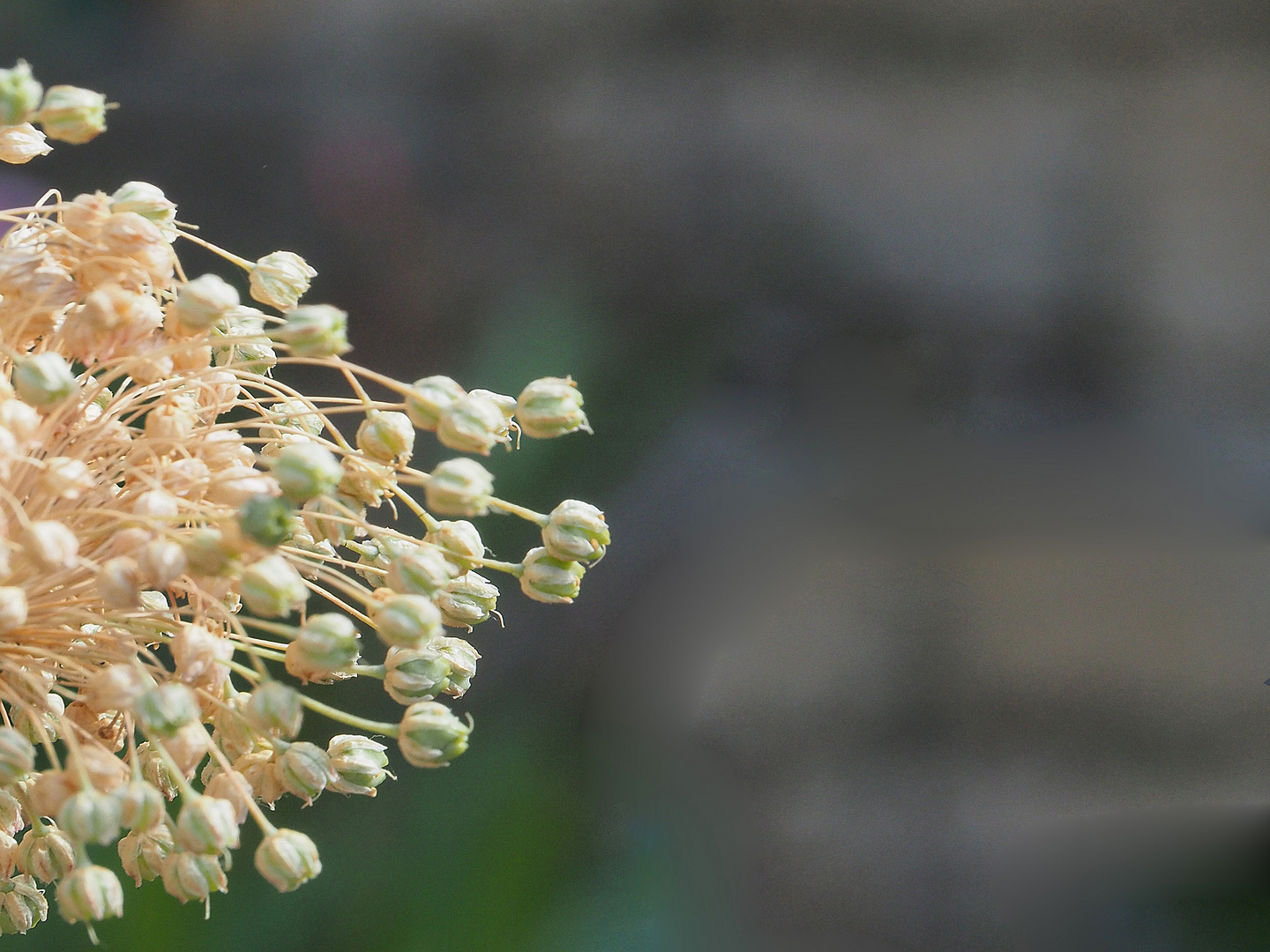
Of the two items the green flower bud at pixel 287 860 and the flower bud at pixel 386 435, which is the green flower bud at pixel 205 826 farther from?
the flower bud at pixel 386 435

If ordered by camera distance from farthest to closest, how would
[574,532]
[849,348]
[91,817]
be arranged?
1. [849,348]
2. [574,532]
3. [91,817]

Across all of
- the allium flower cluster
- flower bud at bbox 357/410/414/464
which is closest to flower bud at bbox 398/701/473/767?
the allium flower cluster

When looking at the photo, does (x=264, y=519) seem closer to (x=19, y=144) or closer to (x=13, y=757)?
(x=13, y=757)

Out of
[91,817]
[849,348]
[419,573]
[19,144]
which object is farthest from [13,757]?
[849,348]

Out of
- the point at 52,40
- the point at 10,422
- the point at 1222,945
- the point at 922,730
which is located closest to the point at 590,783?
the point at 922,730

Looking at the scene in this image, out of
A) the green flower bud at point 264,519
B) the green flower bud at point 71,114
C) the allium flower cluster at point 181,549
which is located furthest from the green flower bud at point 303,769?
the green flower bud at point 71,114
